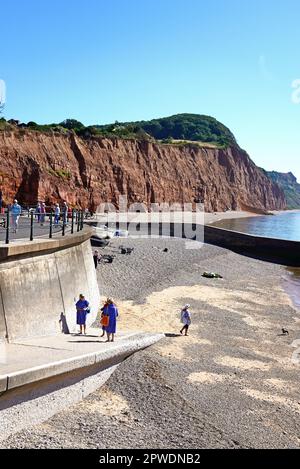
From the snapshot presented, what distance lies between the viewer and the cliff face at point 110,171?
47594mm

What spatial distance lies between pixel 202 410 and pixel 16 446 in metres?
3.68

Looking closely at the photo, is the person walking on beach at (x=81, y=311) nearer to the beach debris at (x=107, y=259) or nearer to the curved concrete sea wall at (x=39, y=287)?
the curved concrete sea wall at (x=39, y=287)

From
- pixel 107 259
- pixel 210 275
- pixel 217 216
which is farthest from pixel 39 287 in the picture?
pixel 217 216

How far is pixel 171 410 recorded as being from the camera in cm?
882

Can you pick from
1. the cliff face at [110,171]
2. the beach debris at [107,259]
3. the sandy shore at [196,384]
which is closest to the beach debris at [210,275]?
the sandy shore at [196,384]

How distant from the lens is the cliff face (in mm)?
47594

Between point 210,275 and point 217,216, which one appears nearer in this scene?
point 210,275

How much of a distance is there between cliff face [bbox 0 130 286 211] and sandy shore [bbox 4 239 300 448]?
3066cm

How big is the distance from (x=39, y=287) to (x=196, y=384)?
414 centimetres

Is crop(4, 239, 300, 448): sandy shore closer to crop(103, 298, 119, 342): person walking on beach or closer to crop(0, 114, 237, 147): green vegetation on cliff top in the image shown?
crop(103, 298, 119, 342): person walking on beach

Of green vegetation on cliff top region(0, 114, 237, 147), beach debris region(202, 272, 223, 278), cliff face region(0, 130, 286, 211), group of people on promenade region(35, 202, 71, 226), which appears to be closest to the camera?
group of people on promenade region(35, 202, 71, 226)

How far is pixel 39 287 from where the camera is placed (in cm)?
967

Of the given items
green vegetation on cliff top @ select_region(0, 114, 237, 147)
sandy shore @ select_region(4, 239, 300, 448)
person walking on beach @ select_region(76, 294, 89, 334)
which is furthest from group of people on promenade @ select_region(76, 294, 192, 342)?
green vegetation on cliff top @ select_region(0, 114, 237, 147)

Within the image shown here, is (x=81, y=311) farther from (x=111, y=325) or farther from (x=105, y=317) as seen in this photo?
(x=111, y=325)
